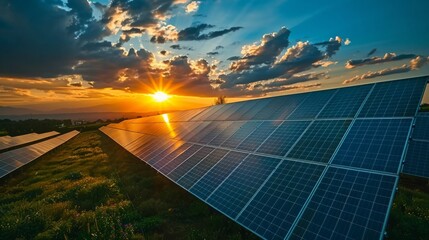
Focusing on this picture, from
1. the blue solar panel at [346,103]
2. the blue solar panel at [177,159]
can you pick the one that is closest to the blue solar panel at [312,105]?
the blue solar panel at [346,103]

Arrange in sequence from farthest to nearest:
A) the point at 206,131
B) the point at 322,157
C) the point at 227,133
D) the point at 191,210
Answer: the point at 206,131, the point at 227,133, the point at 191,210, the point at 322,157

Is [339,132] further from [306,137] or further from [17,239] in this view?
[17,239]

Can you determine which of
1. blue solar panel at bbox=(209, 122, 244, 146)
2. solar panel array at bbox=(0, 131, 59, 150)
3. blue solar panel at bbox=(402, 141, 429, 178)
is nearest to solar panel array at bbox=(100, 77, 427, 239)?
blue solar panel at bbox=(209, 122, 244, 146)

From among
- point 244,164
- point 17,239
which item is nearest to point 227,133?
point 244,164

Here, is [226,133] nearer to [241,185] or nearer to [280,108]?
[280,108]

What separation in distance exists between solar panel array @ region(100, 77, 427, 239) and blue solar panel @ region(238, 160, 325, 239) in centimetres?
3

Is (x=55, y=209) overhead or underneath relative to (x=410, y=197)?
overhead

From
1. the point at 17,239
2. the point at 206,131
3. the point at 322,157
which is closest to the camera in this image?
the point at 322,157

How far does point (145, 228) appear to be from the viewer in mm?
10102

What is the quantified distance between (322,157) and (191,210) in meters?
6.46

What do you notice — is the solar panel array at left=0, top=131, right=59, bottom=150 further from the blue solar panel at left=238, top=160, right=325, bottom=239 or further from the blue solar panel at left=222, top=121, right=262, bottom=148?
the blue solar panel at left=238, top=160, right=325, bottom=239

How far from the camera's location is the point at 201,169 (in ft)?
38.1

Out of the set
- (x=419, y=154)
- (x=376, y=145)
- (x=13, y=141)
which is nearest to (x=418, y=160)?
(x=419, y=154)

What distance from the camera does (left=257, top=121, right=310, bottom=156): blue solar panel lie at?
10.5 metres
